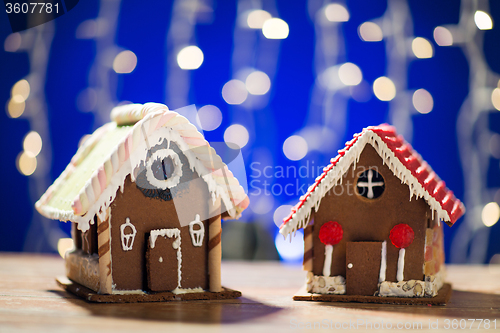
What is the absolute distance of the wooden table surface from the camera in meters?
2.55

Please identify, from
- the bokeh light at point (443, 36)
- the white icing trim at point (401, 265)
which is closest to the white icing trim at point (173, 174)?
the white icing trim at point (401, 265)

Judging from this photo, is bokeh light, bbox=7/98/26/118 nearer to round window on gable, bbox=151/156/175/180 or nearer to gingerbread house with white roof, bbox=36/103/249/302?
gingerbread house with white roof, bbox=36/103/249/302

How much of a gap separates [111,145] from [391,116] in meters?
3.05

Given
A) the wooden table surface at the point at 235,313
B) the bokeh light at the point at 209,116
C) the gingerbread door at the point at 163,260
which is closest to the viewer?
the wooden table surface at the point at 235,313

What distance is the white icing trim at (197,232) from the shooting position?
3357 mm

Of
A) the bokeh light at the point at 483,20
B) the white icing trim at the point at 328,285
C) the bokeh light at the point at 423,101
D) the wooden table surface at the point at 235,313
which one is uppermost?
the bokeh light at the point at 483,20

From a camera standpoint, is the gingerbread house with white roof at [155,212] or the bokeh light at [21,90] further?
the bokeh light at [21,90]

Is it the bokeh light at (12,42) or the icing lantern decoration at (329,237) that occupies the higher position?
the bokeh light at (12,42)

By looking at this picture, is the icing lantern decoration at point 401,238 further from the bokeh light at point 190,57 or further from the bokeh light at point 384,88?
the bokeh light at point 190,57

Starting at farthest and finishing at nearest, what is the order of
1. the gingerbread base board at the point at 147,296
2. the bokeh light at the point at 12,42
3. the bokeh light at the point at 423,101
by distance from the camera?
the bokeh light at the point at 12,42, the bokeh light at the point at 423,101, the gingerbread base board at the point at 147,296

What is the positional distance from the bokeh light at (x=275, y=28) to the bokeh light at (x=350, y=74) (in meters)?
0.71

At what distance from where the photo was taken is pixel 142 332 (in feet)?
7.93

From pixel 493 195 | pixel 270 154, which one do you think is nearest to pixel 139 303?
pixel 270 154

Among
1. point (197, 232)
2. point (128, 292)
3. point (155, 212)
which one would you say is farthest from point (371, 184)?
point (128, 292)
